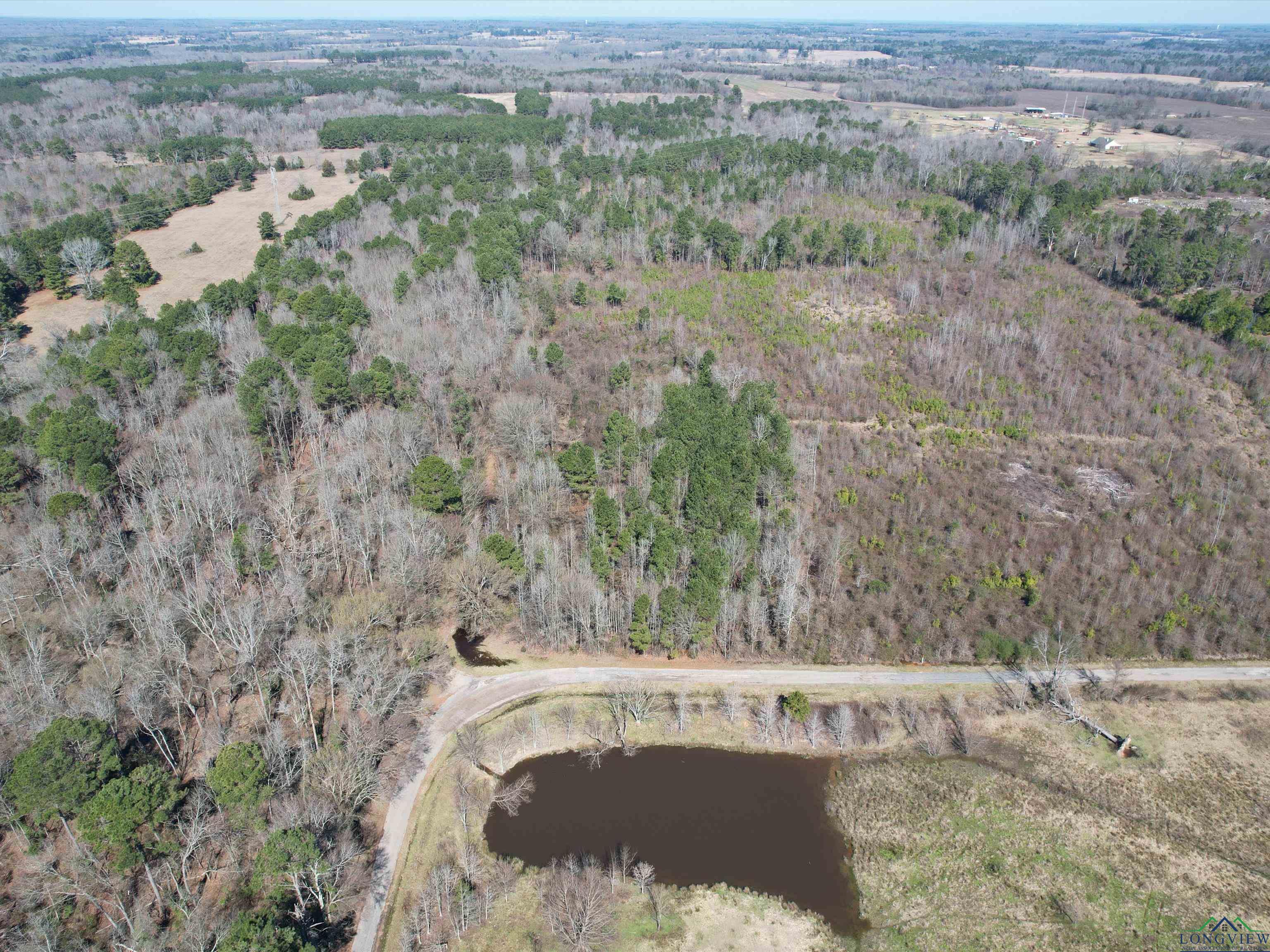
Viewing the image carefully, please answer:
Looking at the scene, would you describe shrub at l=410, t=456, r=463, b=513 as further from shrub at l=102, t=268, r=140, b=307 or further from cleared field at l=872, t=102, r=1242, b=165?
cleared field at l=872, t=102, r=1242, b=165

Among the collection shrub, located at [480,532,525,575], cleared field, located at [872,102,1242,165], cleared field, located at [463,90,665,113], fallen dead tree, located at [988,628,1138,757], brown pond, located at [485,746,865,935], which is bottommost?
brown pond, located at [485,746,865,935]

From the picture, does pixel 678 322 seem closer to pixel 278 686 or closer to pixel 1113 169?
pixel 278 686

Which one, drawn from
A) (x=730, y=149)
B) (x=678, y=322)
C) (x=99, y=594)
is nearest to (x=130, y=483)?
(x=99, y=594)

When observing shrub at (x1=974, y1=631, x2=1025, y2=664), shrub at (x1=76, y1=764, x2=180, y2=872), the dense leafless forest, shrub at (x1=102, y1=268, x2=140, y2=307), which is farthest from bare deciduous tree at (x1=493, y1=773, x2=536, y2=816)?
shrub at (x1=102, y1=268, x2=140, y2=307)

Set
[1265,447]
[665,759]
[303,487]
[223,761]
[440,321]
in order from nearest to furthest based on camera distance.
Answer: [223,761], [665,759], [303,487], [1265,447], [440,321]

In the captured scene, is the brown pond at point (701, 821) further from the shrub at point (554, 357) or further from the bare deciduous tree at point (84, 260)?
the bare deciduous tree at point (84, 260)

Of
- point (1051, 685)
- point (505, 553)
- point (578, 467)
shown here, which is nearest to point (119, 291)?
point (578, 467)
